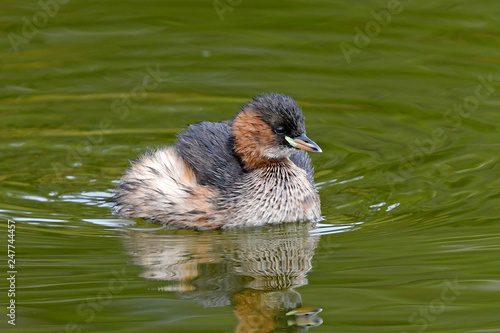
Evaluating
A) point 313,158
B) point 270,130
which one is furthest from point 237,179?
point 313,158

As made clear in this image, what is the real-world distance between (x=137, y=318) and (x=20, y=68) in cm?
674

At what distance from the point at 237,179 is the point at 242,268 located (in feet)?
5.26

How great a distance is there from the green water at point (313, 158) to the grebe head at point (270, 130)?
2.18 feet

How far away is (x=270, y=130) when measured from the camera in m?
8.16

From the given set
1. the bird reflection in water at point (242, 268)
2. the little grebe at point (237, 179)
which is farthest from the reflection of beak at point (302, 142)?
the bird reflection in water at point (242, 268)

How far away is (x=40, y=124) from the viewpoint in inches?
414

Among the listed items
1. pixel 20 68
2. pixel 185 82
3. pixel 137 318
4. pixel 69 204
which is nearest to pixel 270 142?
pixel 69 204

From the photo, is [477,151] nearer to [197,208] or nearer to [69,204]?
[197,208]

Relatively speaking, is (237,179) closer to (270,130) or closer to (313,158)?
(270,130)

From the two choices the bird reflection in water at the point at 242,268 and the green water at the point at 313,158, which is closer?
the bird reflection in water at the point at 242,268

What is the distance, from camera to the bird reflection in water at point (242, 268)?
5.96 m

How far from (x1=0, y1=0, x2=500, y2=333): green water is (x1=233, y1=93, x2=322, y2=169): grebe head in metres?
0.67

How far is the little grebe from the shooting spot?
8148mm

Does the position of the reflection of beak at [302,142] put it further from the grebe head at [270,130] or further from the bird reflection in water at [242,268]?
the bird reflection in water at [242,268]
